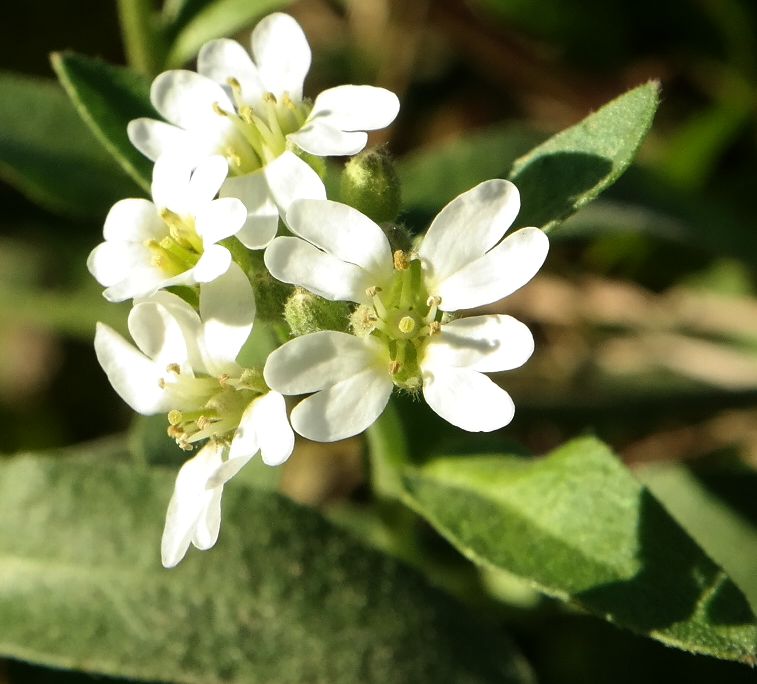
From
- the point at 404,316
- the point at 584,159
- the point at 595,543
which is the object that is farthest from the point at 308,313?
the point at 595,543

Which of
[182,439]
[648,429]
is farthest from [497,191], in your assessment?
[648,429]

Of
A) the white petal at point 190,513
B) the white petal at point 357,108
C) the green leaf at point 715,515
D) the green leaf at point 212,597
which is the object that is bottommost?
the green leaf at point 715,515

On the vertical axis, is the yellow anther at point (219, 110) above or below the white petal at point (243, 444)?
above

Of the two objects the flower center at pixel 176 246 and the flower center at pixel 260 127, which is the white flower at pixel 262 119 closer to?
the flower center at pixel 260 127

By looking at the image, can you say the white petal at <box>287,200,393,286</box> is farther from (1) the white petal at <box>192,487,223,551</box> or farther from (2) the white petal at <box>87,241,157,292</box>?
(1) the white petal at <box>192,487,223,551</box>

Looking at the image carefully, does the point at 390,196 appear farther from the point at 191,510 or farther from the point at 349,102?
the point at 191,510

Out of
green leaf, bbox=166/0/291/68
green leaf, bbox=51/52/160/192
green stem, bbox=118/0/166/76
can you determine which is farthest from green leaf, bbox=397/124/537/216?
green leaf, bbox=51/52/160/192

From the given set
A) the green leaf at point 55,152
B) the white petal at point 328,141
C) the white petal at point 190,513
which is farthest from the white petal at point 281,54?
the green leaf at point 55,152
